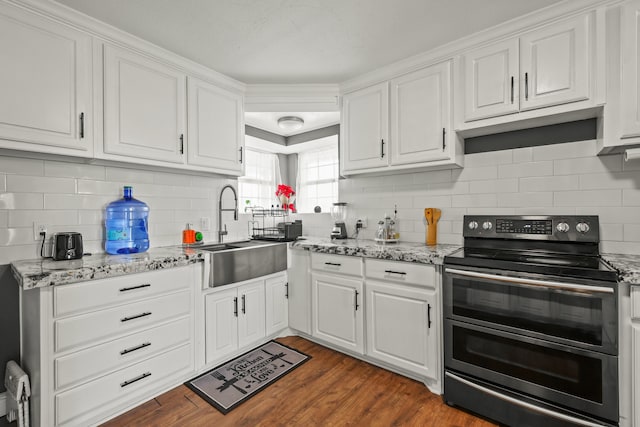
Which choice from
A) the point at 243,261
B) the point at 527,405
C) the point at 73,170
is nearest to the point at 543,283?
the point at 527,405

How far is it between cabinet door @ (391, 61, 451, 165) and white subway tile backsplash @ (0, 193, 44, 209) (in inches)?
96.9

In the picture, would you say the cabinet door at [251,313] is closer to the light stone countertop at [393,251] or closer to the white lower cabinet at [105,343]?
the white lower cabinet at [105,343]

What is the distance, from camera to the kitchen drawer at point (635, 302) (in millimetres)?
1323

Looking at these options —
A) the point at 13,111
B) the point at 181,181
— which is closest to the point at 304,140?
the point at 181,181

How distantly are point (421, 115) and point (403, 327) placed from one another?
1.58m

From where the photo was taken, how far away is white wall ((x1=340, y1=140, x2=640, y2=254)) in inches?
72.0

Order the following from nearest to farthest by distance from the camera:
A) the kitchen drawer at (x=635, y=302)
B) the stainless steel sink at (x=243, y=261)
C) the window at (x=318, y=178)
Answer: the kitchen drawer at (x=635, y=302) < the stainless steel sink at (x=243, y=261) < the window at (x=318, y=178)

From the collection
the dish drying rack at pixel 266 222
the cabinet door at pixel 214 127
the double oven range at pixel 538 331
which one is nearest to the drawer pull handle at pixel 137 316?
the cabinet door at pixel 214 127

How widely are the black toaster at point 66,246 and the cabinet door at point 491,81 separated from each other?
8.80 feet

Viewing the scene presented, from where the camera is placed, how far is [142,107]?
2109 millimetres

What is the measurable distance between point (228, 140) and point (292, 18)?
119cm

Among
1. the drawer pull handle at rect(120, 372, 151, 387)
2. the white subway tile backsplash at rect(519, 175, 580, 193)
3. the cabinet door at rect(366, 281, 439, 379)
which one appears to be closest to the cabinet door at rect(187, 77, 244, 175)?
the drawer pull handle at rect(120, 372, 151, 387)

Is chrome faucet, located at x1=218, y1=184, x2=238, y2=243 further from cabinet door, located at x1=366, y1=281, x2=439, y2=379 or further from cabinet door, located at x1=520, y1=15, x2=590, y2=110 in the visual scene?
cabinet door, located at x1=520, y1=15, x2=590, y2=110

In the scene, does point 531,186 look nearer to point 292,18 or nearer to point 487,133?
point 487,133
